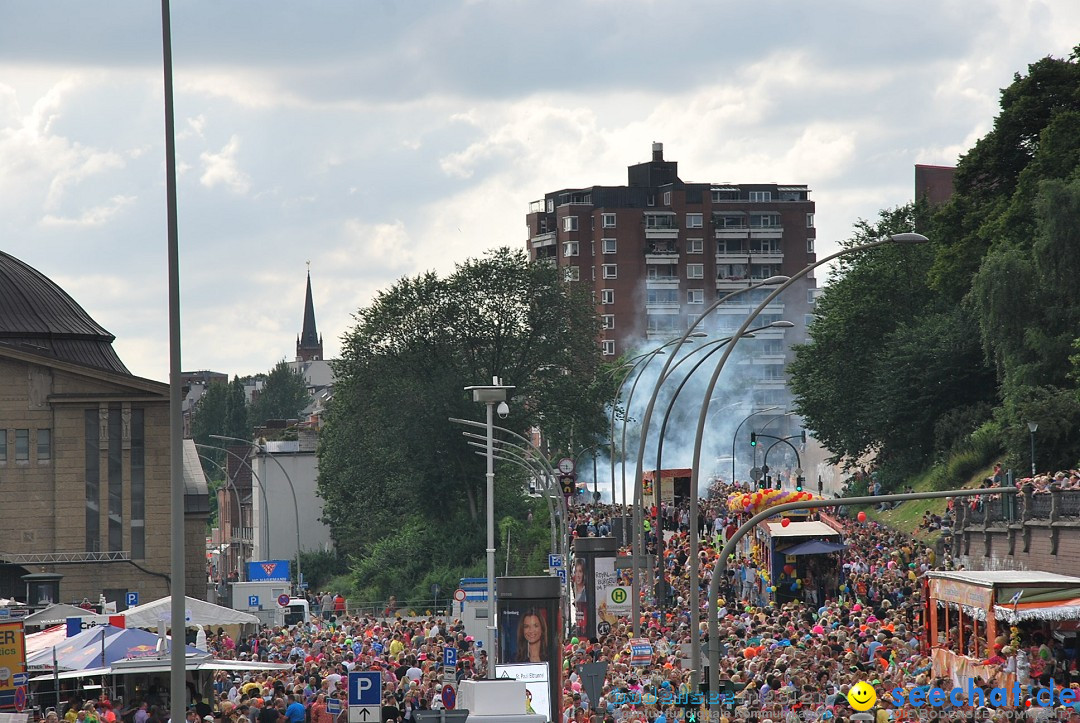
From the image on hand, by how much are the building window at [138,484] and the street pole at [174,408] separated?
56.6m

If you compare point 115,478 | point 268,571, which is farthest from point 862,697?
point 115,478

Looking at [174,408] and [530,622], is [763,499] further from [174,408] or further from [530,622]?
[174,408]

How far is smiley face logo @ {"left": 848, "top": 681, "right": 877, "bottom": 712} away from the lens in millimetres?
21438

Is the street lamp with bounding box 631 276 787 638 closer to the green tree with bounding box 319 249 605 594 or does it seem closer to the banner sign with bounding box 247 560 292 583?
the banner sign with bounding box 247 560 292 583

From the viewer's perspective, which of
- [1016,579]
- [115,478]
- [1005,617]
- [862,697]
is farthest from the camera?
[115,478]

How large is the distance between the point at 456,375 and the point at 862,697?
64814 mm

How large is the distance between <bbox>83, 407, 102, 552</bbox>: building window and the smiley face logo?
56462 mm

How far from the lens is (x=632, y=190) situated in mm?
156625

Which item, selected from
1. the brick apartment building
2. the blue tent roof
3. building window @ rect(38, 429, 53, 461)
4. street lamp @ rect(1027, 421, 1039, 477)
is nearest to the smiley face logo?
the blue tent roof

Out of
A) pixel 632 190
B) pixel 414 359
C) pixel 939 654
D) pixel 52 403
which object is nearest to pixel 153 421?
pixel 52 403

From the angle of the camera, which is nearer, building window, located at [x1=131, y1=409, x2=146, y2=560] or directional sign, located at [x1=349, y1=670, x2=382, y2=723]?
directional sign, located at [x1=349, y1=670, x2=382, y2=723]

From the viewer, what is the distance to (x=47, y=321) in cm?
8162

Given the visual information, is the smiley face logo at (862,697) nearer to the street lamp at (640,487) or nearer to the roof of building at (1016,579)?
the street lamp at (640,487)

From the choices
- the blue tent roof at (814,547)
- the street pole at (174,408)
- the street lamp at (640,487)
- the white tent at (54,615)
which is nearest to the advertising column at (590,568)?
the street lamp at (640,487)
